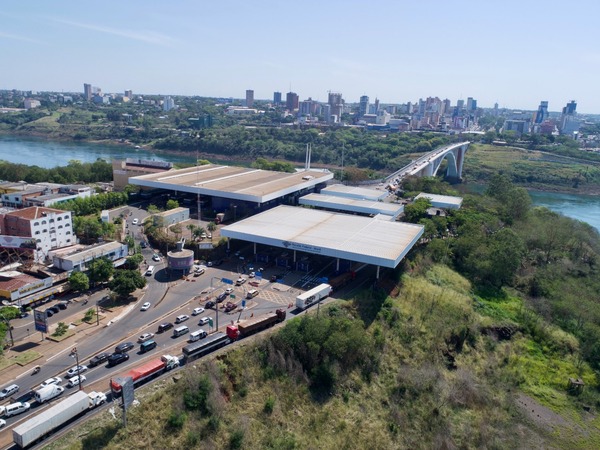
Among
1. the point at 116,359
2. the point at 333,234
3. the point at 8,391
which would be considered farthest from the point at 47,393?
the point at 333,234

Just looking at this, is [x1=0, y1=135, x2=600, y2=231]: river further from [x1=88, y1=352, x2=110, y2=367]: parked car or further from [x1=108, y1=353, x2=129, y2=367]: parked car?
[x1=88, y1=352, x2=110, y2=367]: parked car

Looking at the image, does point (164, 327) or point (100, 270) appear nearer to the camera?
point (164, 327)

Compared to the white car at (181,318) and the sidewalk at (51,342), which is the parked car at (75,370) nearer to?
the sidewalk at (51,342)

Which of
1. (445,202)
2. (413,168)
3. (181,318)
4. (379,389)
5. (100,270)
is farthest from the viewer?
(413,168)

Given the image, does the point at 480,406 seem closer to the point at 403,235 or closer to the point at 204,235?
the point at 403,235

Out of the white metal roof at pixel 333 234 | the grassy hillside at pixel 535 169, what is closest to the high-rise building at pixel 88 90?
the grassy hillside at pixel 535 169

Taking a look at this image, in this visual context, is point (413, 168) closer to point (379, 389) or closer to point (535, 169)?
point (535, 169)
